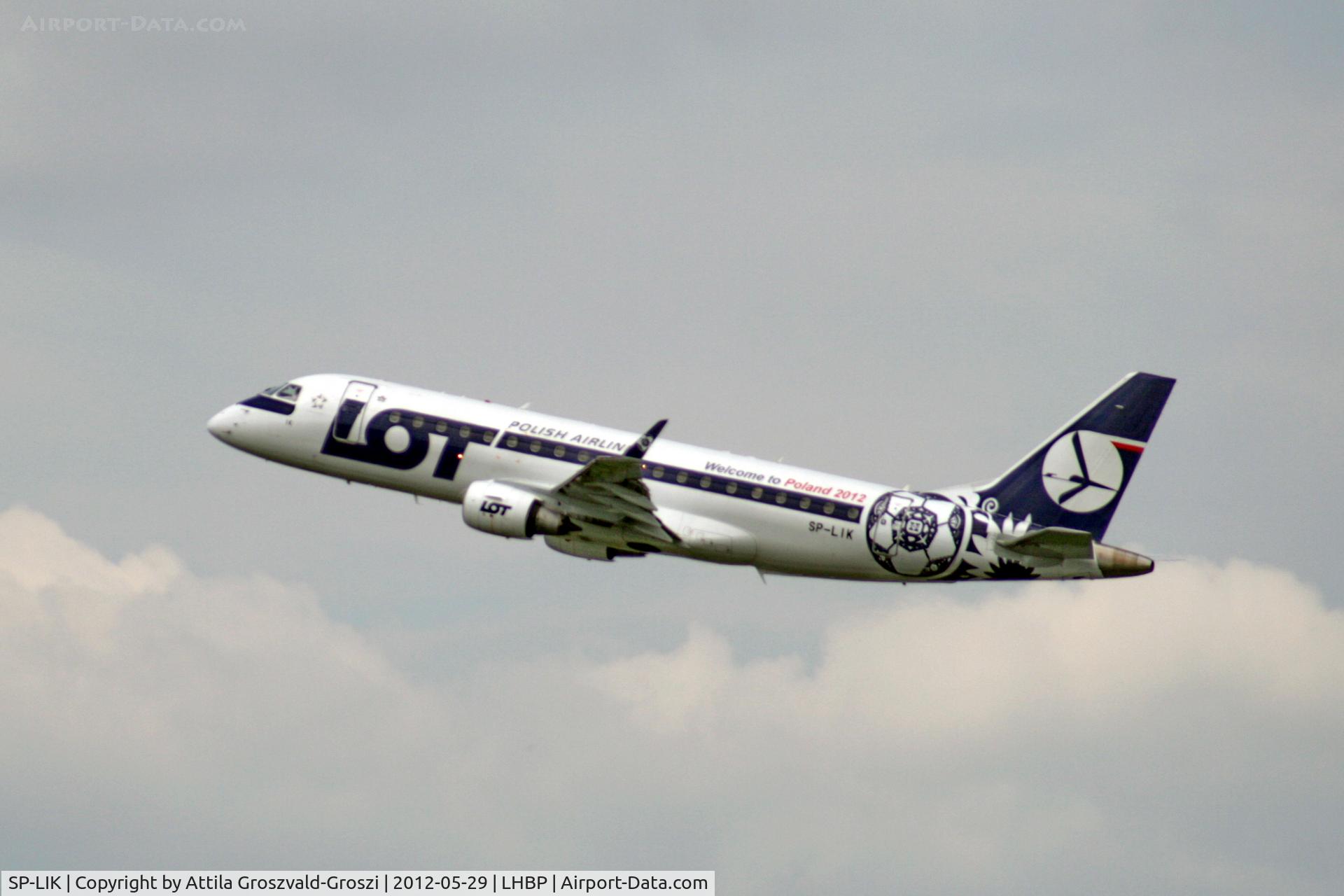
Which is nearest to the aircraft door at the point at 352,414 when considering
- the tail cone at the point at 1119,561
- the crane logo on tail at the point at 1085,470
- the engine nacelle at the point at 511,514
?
the engine nacelle at the point at 511,514

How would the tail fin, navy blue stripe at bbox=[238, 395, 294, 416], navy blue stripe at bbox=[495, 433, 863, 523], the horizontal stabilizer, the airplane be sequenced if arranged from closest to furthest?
the horizontal stabilizer → the airplane → navy blue stripe at bbox=[495, 433, 863, 523] → the tail fin → navy blue stripe at bbox=[238, 395, 294, 416]

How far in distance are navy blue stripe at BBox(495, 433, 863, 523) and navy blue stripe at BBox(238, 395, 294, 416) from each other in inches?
380

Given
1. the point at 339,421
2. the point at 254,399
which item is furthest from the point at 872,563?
the point at 254,399

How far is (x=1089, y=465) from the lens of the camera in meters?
63.5

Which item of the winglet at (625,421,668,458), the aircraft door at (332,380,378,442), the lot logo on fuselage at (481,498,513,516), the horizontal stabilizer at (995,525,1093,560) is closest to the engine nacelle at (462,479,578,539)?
the lot logo on fuselage at (481,498,513,516)

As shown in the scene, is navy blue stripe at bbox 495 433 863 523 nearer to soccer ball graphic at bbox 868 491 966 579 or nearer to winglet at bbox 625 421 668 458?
soccer ball graphic at bbox 868 491 966 579

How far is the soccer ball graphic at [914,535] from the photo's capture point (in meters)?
62.3

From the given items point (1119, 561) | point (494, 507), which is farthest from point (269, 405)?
point (1119, 561)

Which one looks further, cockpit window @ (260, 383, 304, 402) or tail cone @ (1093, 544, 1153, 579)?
cockpit window @ (260, 383, 304, 402)

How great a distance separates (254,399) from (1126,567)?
1386 inches

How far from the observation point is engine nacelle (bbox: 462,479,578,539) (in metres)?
61.8

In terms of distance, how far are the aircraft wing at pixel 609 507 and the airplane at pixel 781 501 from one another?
0.06 metres

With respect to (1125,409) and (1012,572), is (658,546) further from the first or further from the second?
(1125,409)

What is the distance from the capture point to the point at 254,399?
230 feet
